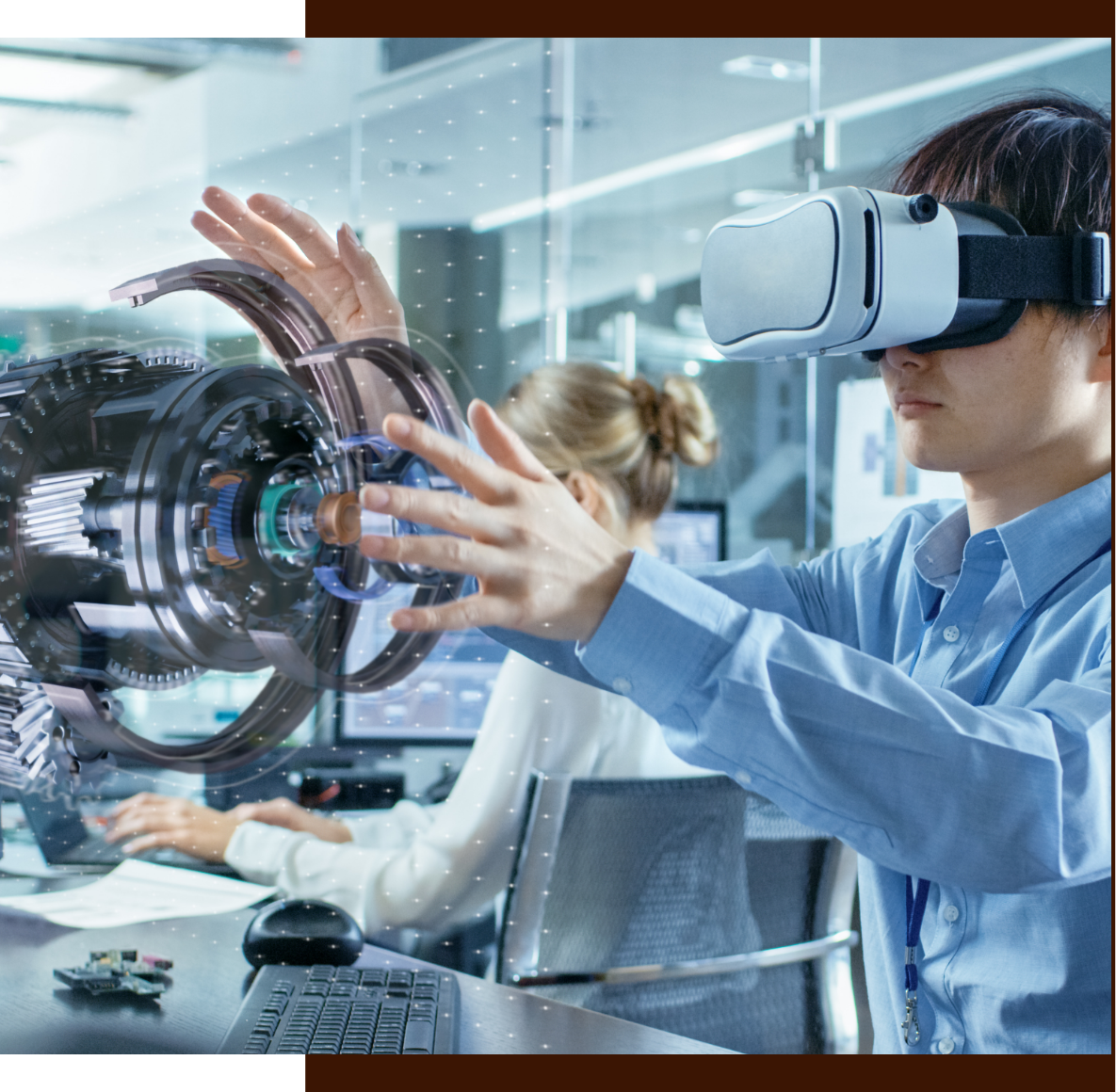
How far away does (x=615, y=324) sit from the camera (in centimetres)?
103

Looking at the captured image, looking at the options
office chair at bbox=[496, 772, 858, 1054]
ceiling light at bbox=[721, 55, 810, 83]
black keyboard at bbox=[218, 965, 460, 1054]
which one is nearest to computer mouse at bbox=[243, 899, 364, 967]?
black keyboard at bbox=[218, 965, 460, 1054]

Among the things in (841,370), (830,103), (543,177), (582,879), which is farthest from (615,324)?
(582,879)

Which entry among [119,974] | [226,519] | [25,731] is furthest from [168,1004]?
[226,519]

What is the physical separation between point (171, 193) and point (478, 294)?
15 centimetres

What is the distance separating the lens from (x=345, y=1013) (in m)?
0.52

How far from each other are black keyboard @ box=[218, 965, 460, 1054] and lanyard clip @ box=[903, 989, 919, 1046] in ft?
0.70

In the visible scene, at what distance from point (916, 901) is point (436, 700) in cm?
25

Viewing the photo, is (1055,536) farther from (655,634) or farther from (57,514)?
(57,514)

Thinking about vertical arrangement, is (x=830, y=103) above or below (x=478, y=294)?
above

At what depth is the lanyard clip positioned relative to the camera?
20.2 inches

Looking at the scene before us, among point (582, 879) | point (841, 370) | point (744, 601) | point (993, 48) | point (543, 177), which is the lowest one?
point (582, 879)

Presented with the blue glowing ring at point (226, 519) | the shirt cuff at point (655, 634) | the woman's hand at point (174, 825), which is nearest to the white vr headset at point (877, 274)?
the shirt cuff at point (655, 634)

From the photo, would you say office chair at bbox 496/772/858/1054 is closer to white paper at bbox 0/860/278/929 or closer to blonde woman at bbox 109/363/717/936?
blonde woman at bbox 109/363/717/936

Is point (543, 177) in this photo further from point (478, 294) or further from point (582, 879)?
point (582, 879)
